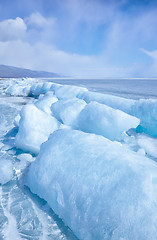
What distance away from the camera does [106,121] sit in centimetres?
304

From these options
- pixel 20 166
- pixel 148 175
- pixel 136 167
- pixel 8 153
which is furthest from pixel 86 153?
pixel 8 153

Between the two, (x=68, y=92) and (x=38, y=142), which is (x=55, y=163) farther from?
(x=68, y=92)

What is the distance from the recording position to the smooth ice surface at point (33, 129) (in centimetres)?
296

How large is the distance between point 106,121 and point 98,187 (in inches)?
69.4

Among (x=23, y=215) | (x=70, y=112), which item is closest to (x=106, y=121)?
(x=70, y=112)

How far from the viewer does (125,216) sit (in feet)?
3.83

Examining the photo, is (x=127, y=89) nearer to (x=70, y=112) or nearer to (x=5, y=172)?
(x=70, y=112)

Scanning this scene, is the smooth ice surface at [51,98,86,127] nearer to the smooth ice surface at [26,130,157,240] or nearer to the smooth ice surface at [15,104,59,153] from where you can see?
the smooth ice surface at [15,104,59,153]

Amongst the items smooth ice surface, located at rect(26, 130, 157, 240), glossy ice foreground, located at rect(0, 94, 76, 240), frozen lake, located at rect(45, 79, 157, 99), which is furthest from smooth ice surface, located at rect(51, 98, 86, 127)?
frozen lake, located at rect(45, 79, 157, 99)

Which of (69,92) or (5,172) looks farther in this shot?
(69,92)

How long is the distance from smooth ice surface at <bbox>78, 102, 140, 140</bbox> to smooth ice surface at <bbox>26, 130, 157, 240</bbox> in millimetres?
1065

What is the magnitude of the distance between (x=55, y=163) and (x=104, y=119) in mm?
1513

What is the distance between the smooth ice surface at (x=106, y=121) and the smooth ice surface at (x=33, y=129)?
75cm

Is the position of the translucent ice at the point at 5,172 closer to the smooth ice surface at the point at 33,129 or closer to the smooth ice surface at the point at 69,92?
the smooth ice surface at the point at 33,129
